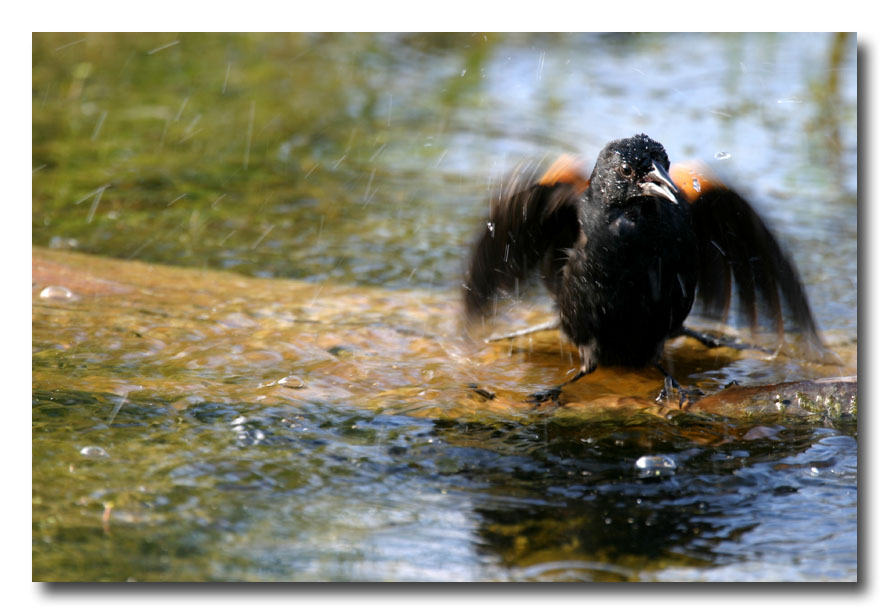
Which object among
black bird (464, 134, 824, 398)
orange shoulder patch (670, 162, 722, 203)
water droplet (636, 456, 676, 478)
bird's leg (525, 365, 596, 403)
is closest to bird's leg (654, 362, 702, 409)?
black bird (464, 134, 824, 398)

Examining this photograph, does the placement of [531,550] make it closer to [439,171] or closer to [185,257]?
[185,257]

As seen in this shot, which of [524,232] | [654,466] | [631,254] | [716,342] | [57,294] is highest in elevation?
[524,232]

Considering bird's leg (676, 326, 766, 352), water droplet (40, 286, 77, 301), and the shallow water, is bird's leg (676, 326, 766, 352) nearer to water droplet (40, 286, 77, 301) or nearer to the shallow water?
the shallow water

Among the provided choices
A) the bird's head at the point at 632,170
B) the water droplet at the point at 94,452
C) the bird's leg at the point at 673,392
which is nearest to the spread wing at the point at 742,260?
the bird's head at the point at 632,170

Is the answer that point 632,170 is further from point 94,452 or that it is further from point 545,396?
point 94,452

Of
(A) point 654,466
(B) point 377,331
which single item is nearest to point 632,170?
(A) point 654,466

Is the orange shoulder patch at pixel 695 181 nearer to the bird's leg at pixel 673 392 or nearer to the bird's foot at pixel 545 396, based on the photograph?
the bird's leg at pixel 673 392
